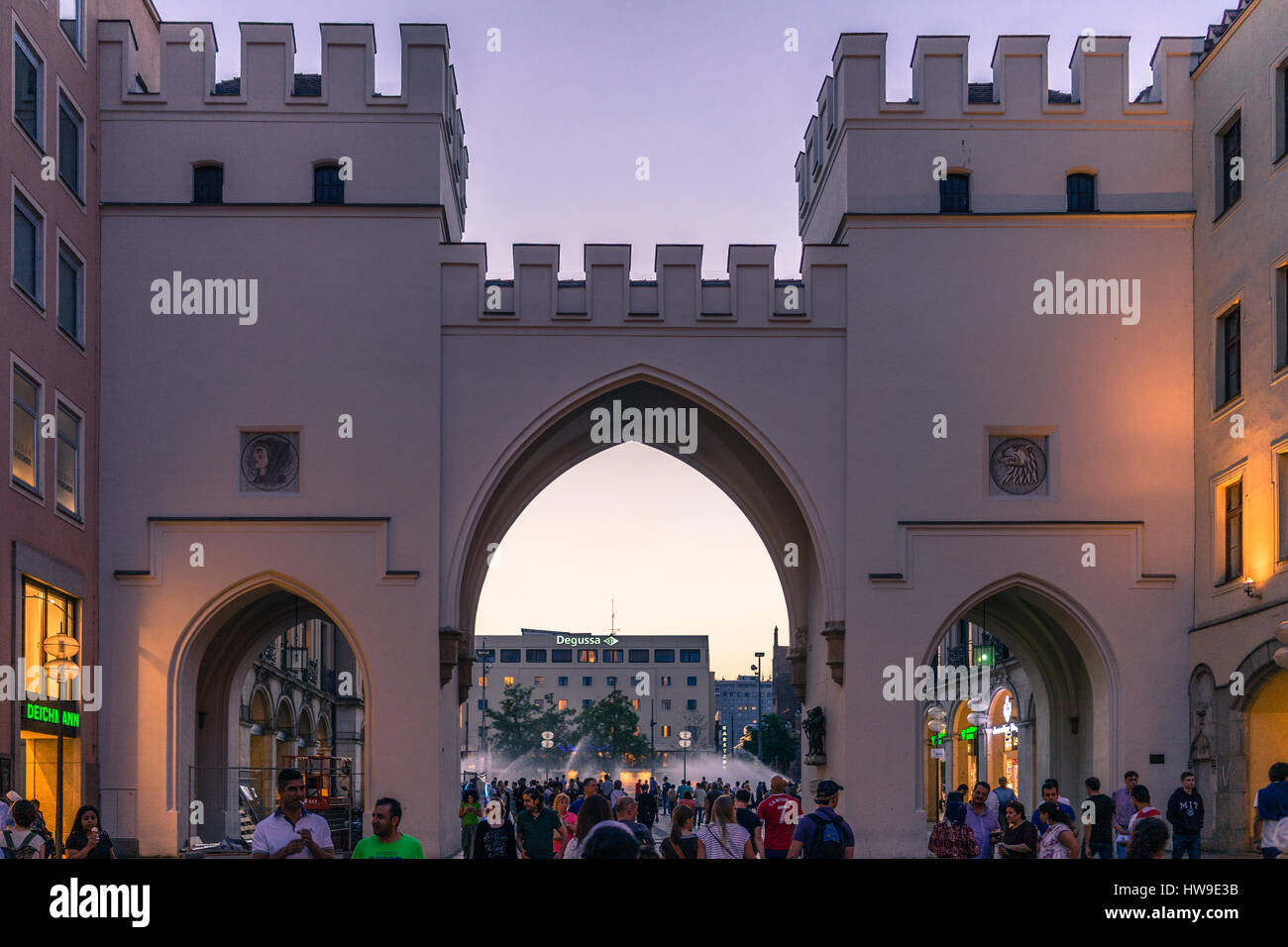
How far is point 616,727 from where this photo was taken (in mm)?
107000

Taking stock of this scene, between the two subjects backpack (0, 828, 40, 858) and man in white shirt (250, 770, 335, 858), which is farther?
backpack (0, 828, 40, 858)

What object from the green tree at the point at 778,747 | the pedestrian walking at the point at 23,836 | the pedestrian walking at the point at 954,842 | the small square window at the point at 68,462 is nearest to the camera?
the pedestrian walking at the point at 23,836

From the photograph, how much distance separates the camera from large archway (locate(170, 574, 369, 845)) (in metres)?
26.7

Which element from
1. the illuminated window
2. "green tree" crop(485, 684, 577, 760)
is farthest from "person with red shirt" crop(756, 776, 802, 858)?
"green tree" crop(485, 684, 577, 760)

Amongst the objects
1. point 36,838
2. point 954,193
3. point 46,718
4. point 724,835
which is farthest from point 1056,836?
point 954,193

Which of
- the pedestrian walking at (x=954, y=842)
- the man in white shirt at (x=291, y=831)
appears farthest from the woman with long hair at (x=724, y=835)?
the man in white shirt at (x=291, y=831)

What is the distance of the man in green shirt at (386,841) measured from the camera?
389 inches

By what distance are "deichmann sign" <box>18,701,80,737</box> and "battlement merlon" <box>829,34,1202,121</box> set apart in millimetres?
15528

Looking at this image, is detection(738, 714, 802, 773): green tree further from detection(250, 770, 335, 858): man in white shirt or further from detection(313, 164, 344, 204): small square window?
detection(250, 770, 335, 858): man in white shirt

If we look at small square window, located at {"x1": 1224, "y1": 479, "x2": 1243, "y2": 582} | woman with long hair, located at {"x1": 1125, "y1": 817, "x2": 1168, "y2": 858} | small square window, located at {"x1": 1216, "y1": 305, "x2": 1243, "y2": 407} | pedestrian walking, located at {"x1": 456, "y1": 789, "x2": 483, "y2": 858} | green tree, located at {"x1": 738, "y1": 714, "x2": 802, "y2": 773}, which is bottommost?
green tree, located at {"x1": 738, "y1": 714, "x2": 802, "y2": 773}

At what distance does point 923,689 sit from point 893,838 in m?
2.40

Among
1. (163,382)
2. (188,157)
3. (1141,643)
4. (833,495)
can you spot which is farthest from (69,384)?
(1141,643)

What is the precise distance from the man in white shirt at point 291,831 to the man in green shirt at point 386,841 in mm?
236

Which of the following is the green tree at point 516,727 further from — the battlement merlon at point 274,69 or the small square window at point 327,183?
the battlement merlon at point 274,69
